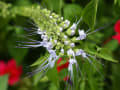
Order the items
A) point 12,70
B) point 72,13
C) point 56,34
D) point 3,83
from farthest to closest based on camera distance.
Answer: point 12,70
point 3,83
point 72,13
point 56,34

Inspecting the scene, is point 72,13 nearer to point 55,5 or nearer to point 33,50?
point 55,5

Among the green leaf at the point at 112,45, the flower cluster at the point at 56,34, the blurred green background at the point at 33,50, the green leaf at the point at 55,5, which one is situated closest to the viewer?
the flower cluster at the point at 56,34

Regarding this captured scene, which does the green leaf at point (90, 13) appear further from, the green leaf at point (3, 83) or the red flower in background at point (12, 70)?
the red flower in background at point (12, 70)

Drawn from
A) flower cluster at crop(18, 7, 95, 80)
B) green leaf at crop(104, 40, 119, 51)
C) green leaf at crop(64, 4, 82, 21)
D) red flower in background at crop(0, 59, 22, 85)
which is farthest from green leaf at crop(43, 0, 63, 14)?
red flower in background at crop(0, 59, 22, 85)

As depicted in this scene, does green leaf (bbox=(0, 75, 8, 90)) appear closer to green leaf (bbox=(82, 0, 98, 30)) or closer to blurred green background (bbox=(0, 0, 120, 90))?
blurred green background (bbox=(0, 0, 120, 90))

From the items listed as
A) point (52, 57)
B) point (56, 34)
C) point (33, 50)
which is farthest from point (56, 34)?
point (33, 50)

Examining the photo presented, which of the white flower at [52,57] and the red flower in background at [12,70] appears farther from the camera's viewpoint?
the red flower in background at [12,70]

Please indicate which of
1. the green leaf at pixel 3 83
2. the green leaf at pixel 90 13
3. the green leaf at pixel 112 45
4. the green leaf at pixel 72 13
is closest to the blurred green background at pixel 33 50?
the green leaf at pixel 112 45

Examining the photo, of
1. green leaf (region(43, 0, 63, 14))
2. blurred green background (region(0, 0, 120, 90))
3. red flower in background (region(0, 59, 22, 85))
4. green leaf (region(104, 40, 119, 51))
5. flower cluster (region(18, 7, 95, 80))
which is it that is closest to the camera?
flower cluster (region(18, 7, 95, 80))
